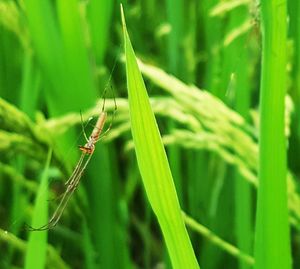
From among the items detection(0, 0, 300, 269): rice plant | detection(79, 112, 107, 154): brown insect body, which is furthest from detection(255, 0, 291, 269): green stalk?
detection(79, 112, 107, 154): brown insect body

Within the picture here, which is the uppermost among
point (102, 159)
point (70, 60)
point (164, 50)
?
point (164, 50)

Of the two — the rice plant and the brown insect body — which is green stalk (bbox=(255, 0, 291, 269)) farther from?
the brown insect body

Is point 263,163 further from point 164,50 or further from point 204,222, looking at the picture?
point 164,50

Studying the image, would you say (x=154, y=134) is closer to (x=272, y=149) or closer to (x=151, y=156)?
(x=151, y=156)

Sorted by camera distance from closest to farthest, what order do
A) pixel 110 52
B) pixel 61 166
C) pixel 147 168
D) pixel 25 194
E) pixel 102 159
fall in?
pixel 147 168, pixel 61 166, pixel 102 159, pixel 25 194, pixel 110 52

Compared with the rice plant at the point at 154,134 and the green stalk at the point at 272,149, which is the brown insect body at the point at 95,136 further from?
the green stalk at the point at 272,149

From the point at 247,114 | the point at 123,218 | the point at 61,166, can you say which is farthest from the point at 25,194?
the point at 247,114

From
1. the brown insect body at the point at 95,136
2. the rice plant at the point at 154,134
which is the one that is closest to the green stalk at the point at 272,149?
the rice plant at the point at 154,134
